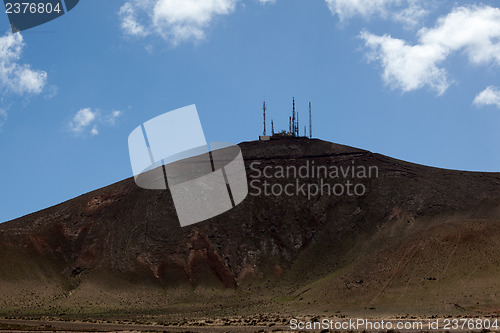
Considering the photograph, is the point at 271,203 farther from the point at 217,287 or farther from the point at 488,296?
the point at 488,296

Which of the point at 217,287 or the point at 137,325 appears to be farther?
the point at 217,287

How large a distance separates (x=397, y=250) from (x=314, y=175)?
110 ft

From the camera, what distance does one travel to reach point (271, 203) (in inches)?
4365

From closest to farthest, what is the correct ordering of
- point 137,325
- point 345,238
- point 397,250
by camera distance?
point 137,325
point 397,250
point 345,238

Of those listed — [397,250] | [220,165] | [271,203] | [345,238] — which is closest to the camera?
[397,250]

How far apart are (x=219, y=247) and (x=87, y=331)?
3867 cm

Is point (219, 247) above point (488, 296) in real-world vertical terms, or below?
above

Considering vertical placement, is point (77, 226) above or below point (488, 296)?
above

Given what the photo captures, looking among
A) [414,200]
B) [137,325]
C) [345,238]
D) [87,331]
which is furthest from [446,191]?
[87,331]

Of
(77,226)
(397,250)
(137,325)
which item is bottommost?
(137,325)

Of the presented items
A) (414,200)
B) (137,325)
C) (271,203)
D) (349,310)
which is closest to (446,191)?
(414,200)

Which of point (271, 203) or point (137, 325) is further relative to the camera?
point (271, 203)

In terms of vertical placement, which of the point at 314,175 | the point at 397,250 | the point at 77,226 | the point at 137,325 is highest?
the point at 314,175

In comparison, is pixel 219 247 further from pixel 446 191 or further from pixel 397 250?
pixel 446 191
